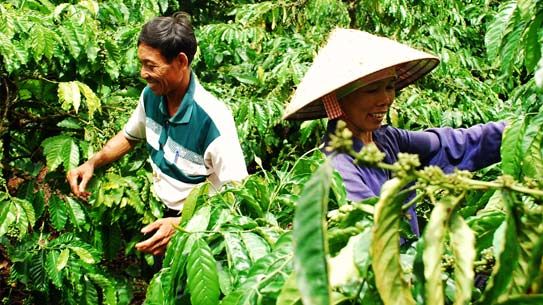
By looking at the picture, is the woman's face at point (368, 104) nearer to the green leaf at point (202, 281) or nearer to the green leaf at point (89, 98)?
the green leaf at point (202, 281)

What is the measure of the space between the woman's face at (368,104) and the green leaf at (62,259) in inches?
44.9

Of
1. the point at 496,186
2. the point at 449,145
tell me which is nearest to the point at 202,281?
the point at 496,186

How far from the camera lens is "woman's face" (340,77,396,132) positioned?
1718 mm

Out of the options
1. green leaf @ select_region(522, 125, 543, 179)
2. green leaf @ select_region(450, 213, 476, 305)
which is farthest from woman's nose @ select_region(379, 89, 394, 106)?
green leaf @ select_region(450, 213, 476, 305)

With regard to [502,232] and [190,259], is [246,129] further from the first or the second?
[502,232]

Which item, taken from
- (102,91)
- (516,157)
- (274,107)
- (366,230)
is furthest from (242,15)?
(366,230)

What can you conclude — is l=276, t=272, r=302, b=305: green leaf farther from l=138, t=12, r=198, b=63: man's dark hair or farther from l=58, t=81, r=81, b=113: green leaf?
l=58, t=81, r=81, b=113: green leaf

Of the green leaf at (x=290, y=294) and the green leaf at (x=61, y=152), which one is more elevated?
the green leaf at (x=290, y=294)

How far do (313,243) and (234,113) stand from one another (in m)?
2.52

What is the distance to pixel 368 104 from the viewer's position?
1719 mm

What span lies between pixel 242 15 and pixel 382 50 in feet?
7.00

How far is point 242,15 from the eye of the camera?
377 centimetres

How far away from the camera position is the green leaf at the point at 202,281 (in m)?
0.98

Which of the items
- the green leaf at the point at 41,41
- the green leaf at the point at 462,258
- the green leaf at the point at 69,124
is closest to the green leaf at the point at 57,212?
the green leaf at the point at 69,124
